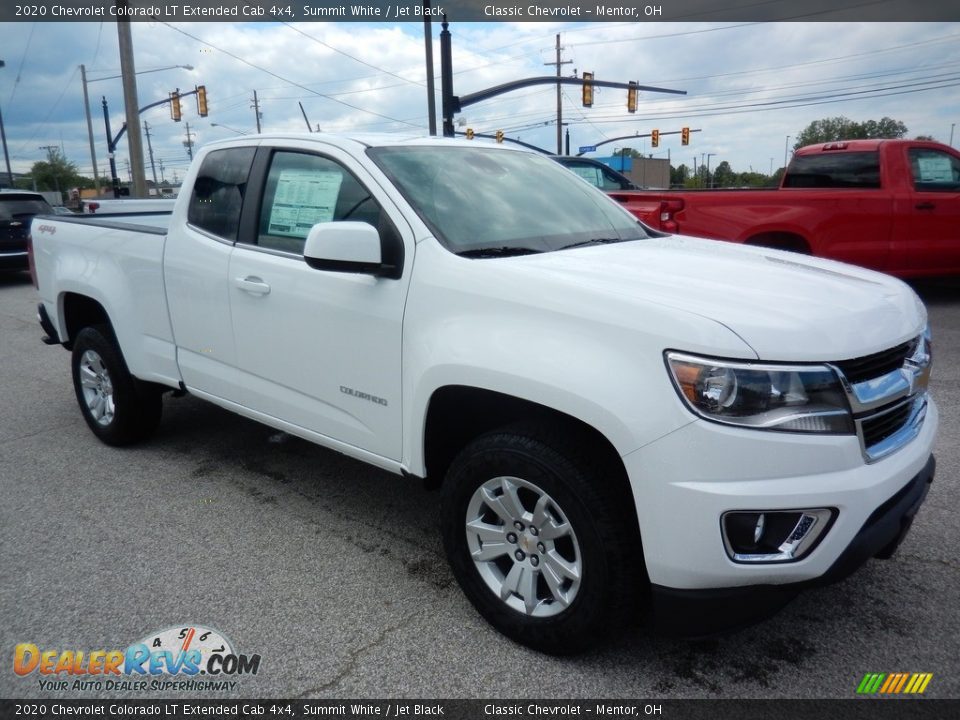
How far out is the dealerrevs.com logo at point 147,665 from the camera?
2.56 metres

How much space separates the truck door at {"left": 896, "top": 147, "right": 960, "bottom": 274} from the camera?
8.45 m

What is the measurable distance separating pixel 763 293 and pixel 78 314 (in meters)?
4.48

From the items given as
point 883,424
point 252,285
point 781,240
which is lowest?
point 883,424

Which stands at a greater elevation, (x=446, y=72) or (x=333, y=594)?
(x=446, y=72)

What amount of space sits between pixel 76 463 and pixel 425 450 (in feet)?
9.30

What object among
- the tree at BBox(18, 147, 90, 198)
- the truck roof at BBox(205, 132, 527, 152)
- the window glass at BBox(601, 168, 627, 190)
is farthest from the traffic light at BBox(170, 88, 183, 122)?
the tree at BBox(18, 147, 90, 198)

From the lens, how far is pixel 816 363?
2141mm

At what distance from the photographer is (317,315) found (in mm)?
3182

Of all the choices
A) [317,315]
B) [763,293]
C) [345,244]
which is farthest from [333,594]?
[763,293]

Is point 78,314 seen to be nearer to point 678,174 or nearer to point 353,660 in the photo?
point 353,660

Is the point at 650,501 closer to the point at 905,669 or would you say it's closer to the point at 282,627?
the point at 905,669

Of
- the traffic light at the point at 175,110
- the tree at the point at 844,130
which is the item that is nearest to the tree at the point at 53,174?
the traffic light at the point at 175,110

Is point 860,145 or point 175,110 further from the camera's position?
point 175,110

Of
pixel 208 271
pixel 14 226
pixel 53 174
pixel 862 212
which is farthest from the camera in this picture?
pixel 53 174
